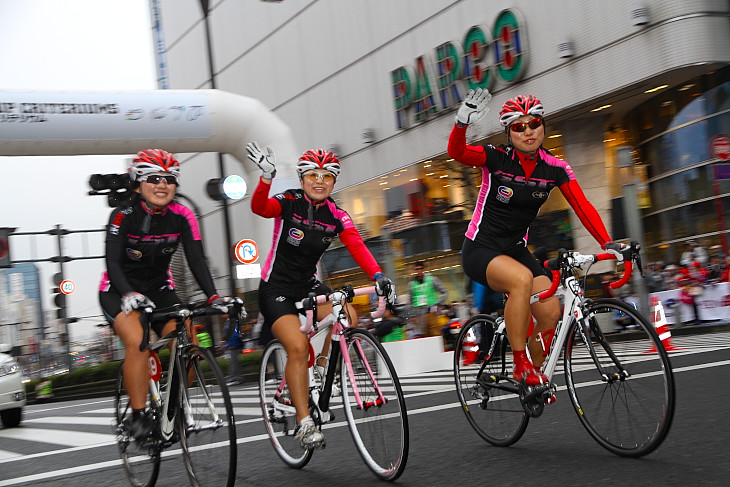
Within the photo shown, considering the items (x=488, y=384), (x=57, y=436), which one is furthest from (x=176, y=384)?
(x=57, y=436)

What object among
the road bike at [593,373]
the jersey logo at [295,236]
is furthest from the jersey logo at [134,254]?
the road bike at [593,373]

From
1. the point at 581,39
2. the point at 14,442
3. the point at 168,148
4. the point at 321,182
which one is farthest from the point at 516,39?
the point at 321,182

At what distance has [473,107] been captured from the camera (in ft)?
17.3

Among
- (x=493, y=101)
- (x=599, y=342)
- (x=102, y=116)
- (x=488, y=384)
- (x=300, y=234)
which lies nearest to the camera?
(x=599, y=342)

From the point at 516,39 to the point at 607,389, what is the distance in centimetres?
1837

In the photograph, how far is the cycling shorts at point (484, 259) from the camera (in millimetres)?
5836

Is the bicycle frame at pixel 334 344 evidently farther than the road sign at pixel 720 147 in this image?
No

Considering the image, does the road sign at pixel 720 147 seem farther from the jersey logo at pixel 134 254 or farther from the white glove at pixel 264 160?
the jersey logo at pixel 134 254

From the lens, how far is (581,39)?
20703mm

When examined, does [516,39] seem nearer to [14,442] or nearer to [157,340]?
[14,442]

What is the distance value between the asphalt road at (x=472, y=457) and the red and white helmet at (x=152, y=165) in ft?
5.95

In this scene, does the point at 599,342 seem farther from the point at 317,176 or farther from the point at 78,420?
the point at 78,420

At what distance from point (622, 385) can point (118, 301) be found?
127 inches

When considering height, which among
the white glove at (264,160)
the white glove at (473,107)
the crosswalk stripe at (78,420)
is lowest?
the crosswalk stripe at (78,420)
